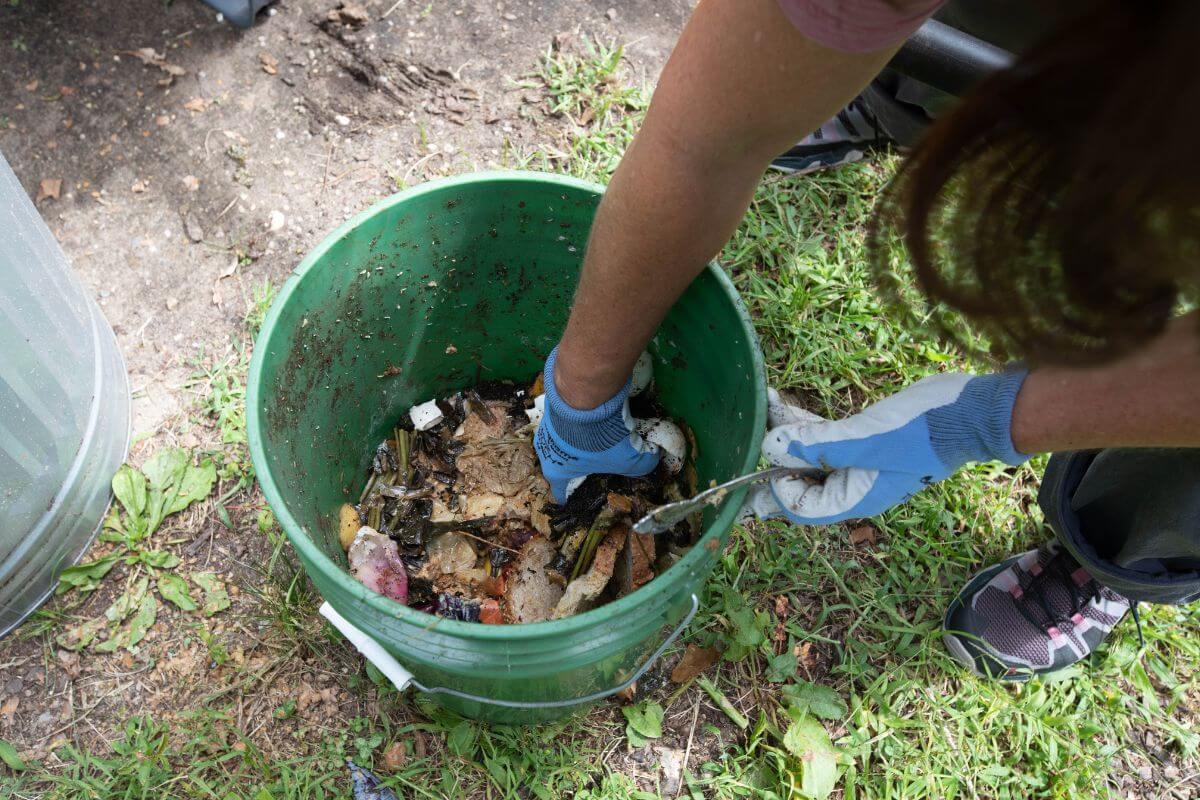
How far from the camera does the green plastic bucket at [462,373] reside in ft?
3.23

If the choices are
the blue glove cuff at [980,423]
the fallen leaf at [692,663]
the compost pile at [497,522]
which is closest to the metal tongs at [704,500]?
the blue glove cuff at [980,423]

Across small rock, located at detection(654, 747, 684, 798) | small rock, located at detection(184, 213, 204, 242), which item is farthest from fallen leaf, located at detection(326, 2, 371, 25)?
small rock, located at detection(654, 747, 684, 798)

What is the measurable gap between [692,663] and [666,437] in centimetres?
43

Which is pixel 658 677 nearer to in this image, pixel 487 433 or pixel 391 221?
pixel 487 433

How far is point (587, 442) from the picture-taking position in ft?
4.49

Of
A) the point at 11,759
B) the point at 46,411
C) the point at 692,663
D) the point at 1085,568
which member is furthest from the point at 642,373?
the point at 11,759

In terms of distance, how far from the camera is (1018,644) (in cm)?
159

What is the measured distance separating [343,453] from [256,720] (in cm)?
49

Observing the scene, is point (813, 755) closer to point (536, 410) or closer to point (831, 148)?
point (536, 410)

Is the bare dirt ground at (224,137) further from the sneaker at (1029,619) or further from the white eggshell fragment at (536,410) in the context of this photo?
the sneaker at (1029,619)

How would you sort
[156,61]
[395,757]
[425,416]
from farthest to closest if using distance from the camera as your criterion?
[156,61] < [425,416] < [395,757]

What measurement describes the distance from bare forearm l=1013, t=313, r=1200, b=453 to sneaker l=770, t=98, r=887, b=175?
1.14m

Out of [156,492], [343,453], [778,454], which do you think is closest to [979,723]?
[778,454]

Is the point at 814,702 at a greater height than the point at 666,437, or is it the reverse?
the point at 666,437
